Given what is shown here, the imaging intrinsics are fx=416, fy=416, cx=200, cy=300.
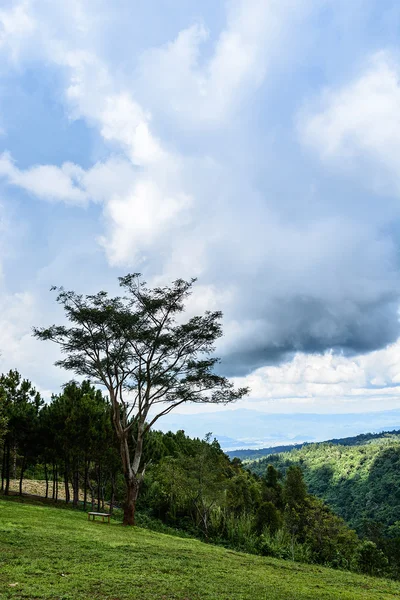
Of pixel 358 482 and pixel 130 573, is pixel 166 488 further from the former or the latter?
pixel 358 482

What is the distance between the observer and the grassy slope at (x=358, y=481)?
9300 centimetres

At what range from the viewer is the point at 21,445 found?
96.2 feet

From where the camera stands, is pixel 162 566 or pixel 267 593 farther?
pixel 162 566

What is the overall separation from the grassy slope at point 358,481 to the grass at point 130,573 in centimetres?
7691

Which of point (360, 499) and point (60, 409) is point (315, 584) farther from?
point (360, 499)

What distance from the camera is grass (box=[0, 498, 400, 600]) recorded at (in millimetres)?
8752

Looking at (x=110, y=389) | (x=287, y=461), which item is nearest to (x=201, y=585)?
(x=110, y=389)

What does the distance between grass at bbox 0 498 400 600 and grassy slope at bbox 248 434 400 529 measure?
76.9 m

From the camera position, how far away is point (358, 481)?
11506 centimetres

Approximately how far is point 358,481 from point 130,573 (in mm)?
122006

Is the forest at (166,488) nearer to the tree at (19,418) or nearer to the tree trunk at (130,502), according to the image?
the tree at (19,418)

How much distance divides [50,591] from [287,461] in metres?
164

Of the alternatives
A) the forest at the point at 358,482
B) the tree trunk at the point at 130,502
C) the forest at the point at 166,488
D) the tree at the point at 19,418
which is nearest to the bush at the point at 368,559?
the forest at the point at 166,488

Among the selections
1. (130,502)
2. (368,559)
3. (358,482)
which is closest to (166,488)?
(130,502)
